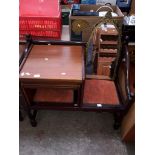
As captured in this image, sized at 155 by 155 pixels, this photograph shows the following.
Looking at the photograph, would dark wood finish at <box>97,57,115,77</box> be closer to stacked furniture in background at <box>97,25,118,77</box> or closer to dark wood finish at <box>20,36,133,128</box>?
stacked furniture in background at <box>97,25,118,77</box>

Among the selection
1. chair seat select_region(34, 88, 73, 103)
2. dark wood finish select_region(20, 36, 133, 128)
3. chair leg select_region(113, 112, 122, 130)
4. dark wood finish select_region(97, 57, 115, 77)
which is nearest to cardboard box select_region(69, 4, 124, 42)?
dark wood finish select_region(20, 36, 133, 128)

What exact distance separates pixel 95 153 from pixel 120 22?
1.07 meters

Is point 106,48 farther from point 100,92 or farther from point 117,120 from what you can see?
point 117,120

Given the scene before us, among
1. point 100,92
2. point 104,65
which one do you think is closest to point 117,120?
point 100,92

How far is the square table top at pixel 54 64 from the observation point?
1304 millimetres

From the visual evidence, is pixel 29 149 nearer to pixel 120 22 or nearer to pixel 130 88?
pixel 130 88

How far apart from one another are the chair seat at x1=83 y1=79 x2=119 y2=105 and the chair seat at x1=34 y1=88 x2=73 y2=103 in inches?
5.2

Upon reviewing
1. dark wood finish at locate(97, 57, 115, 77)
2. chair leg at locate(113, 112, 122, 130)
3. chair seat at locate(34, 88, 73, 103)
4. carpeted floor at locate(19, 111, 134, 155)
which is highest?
dark wood finish at locate(97, 57, 115, 77)

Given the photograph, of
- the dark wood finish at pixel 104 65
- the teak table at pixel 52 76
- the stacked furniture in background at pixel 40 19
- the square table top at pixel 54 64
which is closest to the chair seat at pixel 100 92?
the teak table at pixel 52 76

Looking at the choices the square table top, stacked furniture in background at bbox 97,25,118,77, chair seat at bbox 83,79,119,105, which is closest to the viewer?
the square table top

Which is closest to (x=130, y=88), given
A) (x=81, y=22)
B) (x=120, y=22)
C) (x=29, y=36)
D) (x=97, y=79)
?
(x=97, y=79)

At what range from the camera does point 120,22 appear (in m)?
1.62

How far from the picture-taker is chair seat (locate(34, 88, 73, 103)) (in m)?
1.59
